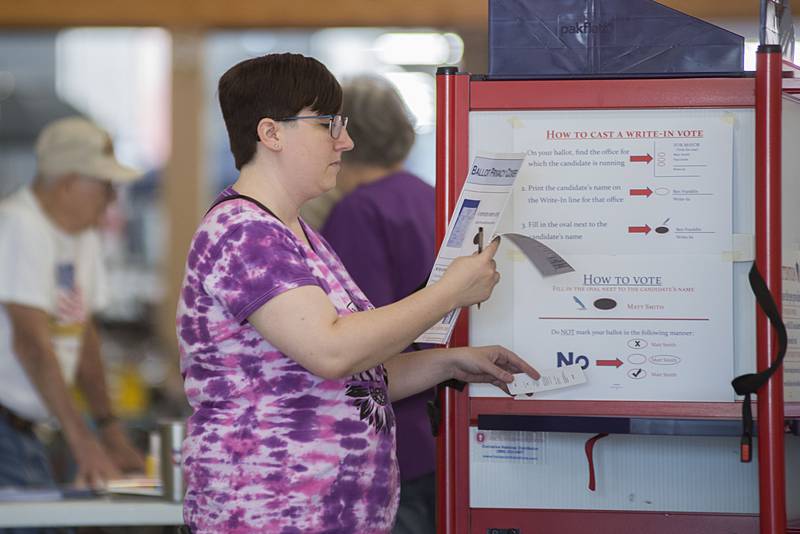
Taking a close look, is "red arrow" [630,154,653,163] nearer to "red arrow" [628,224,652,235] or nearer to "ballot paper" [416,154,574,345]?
"red arrow" [628,224,652,235]

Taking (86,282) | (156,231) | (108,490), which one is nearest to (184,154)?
(156,231)

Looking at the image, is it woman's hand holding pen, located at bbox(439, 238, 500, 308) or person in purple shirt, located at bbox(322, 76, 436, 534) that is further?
person in purple shirt, located at bbox(322, 76, 436, 534)

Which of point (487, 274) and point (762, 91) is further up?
point (762, 91)

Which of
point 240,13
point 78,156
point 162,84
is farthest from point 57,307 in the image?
point 162,84

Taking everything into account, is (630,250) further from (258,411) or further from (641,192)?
(258,411)

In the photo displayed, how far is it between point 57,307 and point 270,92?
213 cm

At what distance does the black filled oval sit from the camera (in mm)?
1819

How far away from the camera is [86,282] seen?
12.3ft

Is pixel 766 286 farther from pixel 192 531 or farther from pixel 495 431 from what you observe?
pixel 192 531

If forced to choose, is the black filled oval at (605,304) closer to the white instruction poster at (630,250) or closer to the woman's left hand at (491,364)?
the white instruction poster at (630,250)

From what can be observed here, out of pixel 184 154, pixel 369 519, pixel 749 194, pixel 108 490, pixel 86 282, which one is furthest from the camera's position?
pixel 184 154

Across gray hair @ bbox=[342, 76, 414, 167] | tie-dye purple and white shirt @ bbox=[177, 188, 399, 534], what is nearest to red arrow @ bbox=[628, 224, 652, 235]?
tie-dye purple and white shirt @ bbox=[177, 188, 399, 534]

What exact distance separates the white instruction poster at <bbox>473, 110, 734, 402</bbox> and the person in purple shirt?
57cm

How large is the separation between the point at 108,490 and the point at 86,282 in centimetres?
109
